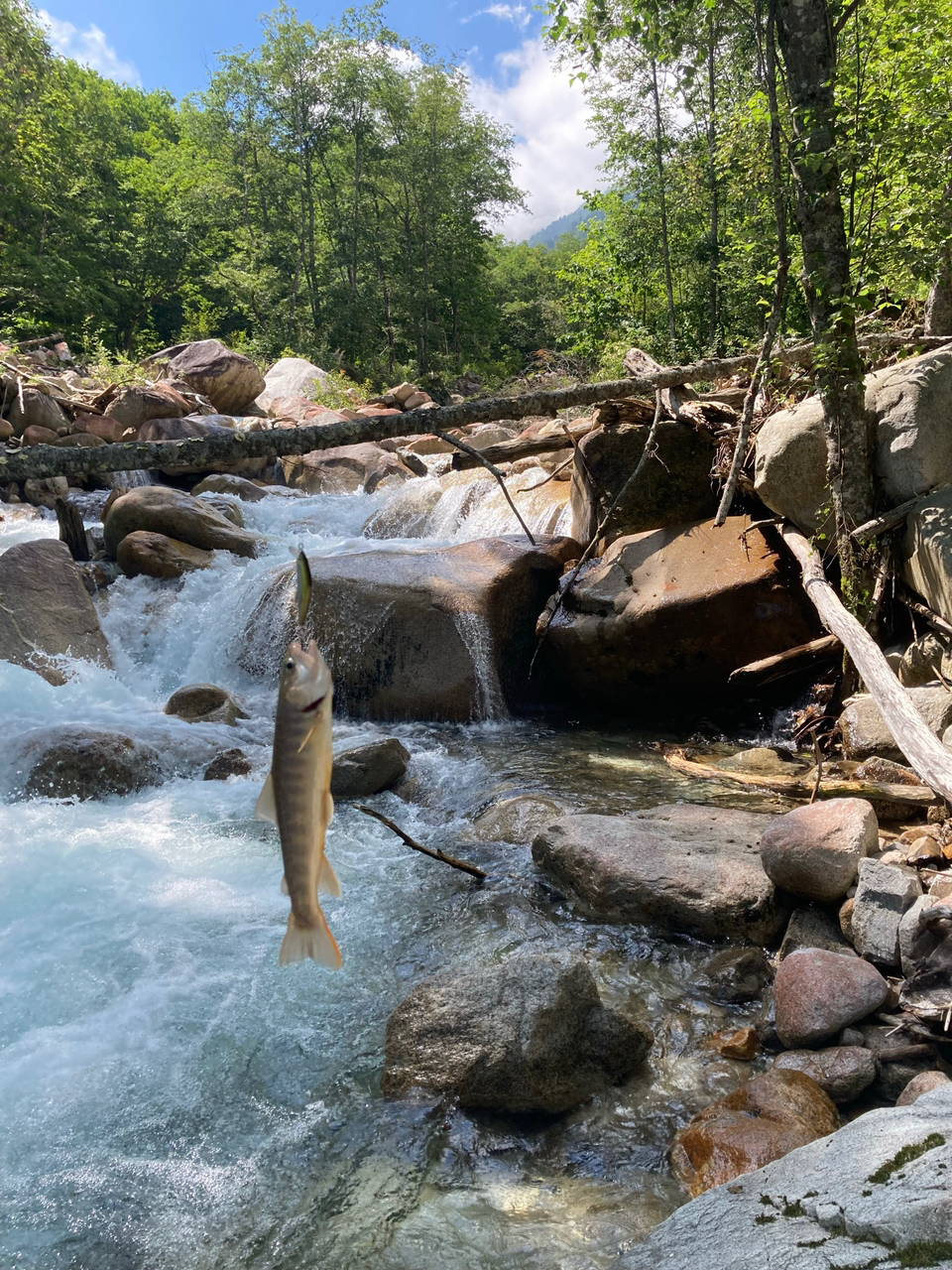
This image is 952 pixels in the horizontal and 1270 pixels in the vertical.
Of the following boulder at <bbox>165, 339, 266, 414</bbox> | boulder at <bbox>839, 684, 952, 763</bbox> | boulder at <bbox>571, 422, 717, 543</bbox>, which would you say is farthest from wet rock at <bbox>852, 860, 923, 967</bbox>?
boulder at <bbox>165, 339, 266, 414</bbox>

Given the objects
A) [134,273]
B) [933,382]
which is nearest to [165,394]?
[933,382]

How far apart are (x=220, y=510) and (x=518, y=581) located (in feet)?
21.4

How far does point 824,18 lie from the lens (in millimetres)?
6000

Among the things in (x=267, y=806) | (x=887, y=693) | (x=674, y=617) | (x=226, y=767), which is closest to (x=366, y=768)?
(x=226, y=767)

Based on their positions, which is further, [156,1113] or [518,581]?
[518,581]

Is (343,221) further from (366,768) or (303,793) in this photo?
(303,793)

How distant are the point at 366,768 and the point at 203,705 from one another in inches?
93.6

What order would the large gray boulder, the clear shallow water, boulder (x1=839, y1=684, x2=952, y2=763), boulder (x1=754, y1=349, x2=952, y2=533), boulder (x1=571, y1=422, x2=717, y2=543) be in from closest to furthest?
the large gray boulder
the clear shallow water
boulder (x1=839, y1=684, x2=952, y2=763)
boulder (x1=754, y1=349, x2=952, y2=533)
boulder (x1=571, y1=422, x2=717, y2=543)

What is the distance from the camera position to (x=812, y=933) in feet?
14.2

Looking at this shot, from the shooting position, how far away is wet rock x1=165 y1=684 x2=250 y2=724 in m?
8.34

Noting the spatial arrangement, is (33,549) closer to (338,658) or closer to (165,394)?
(338,658)

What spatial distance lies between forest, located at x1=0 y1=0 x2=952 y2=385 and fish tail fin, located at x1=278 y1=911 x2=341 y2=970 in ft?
48.4

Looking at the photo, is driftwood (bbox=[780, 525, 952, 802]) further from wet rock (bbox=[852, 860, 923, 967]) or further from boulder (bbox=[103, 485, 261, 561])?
boulder (bbox=[103, 485, 261, 561])

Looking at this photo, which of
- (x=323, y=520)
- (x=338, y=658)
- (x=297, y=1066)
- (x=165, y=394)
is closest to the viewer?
(x=297, y=1066)
